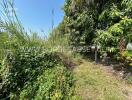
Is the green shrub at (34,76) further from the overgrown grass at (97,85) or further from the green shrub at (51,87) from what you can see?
the overgrown grass at (97,85)

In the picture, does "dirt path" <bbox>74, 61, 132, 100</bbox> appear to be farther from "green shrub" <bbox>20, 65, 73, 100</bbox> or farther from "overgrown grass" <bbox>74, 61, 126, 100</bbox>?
"green shrub" <bbox>20, 65, 73, 100</bbox>

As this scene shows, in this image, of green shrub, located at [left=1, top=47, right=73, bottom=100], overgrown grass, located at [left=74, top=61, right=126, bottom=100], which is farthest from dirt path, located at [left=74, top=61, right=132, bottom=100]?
green shrub, located at [left=1, top=47, right=73, bottom=100]

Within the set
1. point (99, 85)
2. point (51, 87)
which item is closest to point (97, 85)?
point (99, 85)

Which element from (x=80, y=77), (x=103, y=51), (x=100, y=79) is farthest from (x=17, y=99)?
(x=103, y=51)

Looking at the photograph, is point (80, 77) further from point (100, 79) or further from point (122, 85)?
point (122, 85)

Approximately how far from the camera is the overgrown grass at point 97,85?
19.4 ft

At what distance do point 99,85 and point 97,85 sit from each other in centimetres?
7

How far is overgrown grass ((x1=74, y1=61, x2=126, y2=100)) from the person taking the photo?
19.4 ft

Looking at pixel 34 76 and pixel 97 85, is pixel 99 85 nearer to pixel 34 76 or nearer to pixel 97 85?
pixel 97 85

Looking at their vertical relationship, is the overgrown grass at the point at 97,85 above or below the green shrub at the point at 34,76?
below

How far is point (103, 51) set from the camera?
894 cm

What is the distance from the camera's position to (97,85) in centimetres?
661

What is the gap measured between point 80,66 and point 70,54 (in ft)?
2.78

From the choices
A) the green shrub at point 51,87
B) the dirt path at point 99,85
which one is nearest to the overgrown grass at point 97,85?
the dirt path at point 99,85
